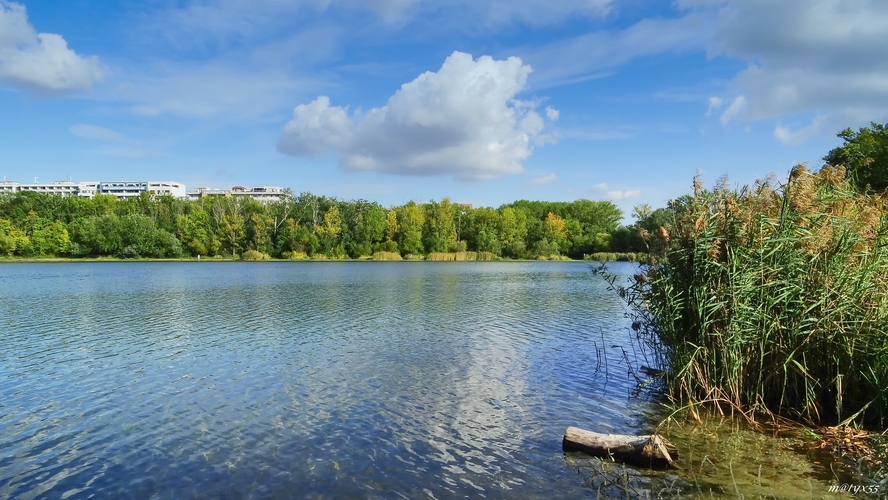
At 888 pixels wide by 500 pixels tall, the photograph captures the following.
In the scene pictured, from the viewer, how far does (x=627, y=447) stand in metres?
9.31

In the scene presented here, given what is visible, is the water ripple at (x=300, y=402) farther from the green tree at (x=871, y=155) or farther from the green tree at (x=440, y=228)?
the green tree at (x=440, y=228)

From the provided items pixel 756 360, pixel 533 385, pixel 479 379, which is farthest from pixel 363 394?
pixel 756 360

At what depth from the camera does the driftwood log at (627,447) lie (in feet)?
29.8

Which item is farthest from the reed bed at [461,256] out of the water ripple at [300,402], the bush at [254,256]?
the water ripple at [300,402]

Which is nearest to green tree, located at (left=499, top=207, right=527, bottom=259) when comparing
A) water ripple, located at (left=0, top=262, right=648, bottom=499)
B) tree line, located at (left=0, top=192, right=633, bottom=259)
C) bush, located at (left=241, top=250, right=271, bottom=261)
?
tree line, located at (left=0, top=192, right=633, bottom=259)

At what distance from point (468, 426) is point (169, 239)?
113m

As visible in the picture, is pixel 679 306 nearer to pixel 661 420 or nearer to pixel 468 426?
pixel 661 420

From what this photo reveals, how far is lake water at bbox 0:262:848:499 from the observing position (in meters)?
8.94

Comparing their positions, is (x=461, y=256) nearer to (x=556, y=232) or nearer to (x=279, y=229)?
(x=556, y=232)

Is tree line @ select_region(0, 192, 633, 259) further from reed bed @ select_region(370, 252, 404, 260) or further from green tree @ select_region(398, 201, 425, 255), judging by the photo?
reed bed @ select_region(370, 252, 404, 260)

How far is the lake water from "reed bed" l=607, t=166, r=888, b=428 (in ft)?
7.65

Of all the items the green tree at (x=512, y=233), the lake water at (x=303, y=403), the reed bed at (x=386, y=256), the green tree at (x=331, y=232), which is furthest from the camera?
the green tree at (x=512, y=233)

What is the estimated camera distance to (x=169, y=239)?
355ft

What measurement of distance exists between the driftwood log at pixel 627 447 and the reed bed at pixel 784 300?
2.44 m
